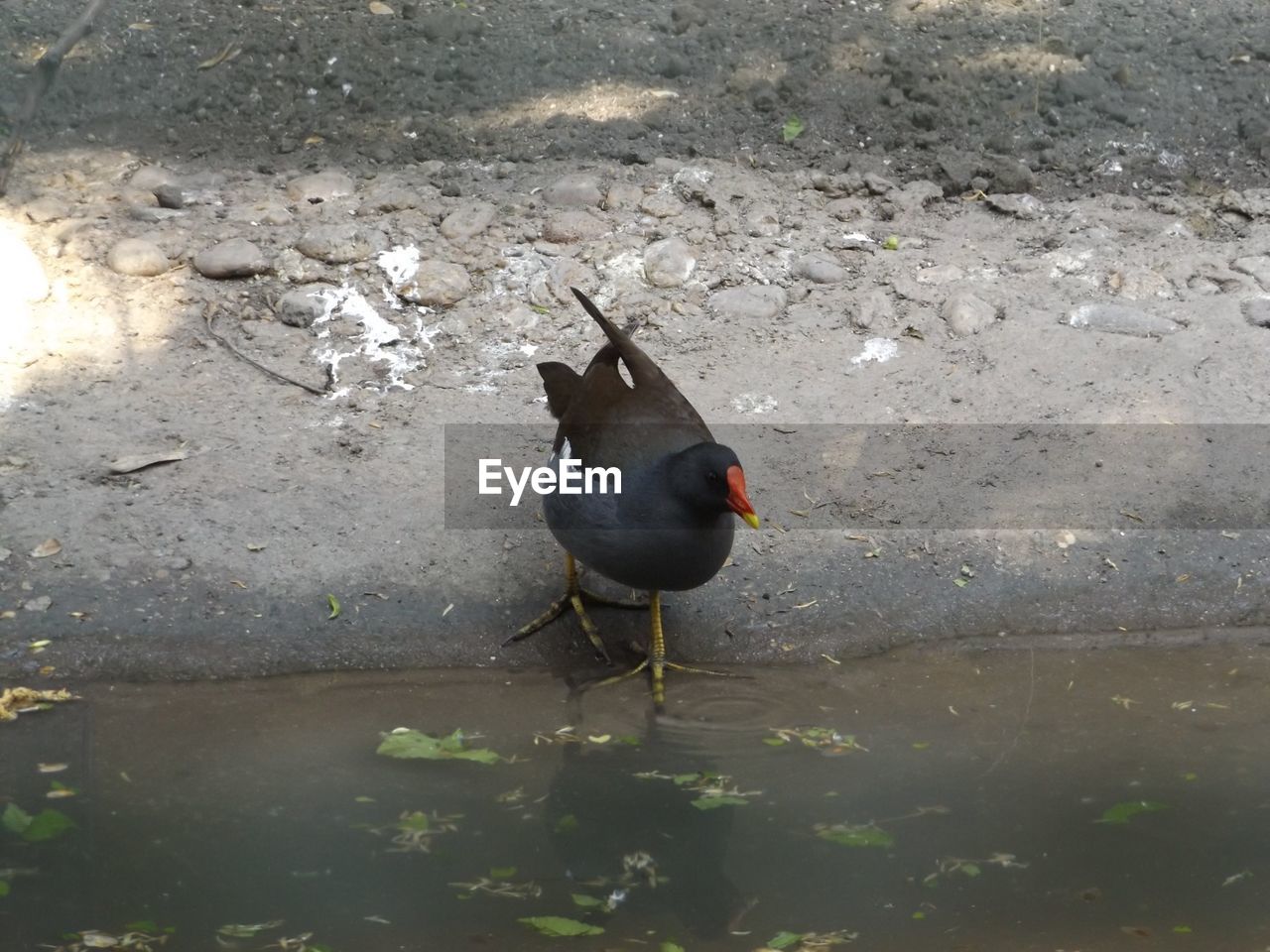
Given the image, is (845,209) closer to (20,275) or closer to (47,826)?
(20,275)

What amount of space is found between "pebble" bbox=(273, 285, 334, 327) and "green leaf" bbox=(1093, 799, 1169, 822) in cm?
399

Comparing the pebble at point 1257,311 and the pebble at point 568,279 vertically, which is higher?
the pebble at point 568,279

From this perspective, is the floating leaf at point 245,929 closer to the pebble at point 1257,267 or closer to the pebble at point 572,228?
the pebble at point 572,228

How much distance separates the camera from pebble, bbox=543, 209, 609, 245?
263 inches

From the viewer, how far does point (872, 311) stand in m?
6.36

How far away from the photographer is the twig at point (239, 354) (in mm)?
5879

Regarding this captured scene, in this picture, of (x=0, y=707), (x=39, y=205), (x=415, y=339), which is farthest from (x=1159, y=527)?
(x=39, y=205)

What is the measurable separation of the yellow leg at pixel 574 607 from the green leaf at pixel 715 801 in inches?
31.5

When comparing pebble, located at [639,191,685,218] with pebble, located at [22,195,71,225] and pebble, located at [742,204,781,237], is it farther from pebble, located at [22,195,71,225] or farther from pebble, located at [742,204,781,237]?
pebble, located at [22,195,71,225]

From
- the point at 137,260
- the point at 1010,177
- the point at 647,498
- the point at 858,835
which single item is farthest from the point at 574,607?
the point at 1010,177

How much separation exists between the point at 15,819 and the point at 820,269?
4.26 m

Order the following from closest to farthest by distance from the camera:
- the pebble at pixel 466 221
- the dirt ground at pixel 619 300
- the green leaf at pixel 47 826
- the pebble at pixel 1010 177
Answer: the green leaf at pixel 47 826 → the dirt ground at pixel 619 300 → the pebble at pixel 466 221 → the pebble at pixel 1010 177

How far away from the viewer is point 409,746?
4316mm

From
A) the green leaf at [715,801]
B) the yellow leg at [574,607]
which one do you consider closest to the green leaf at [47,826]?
the yellow leg at [574,607]
